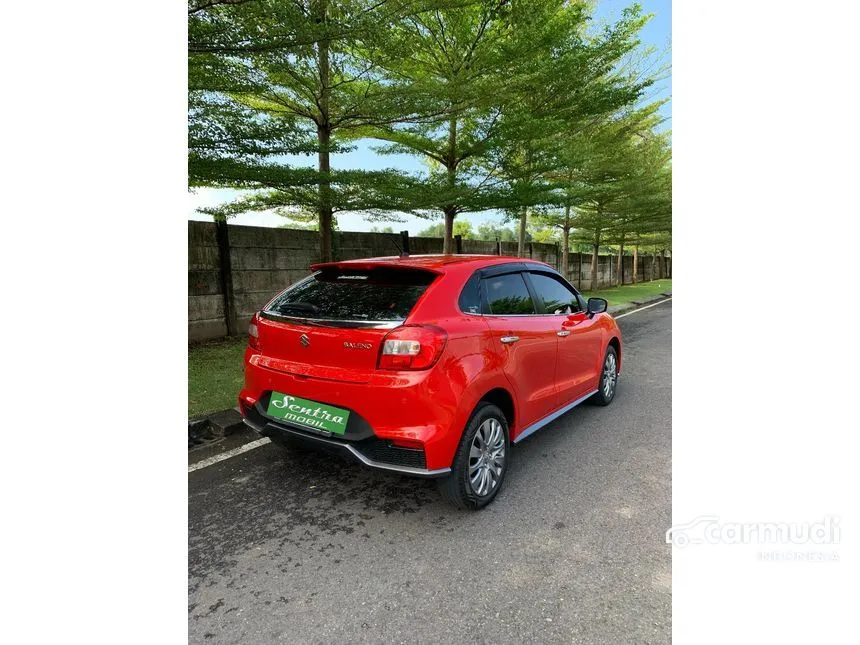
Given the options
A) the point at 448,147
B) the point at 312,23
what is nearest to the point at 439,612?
the point at 312,23

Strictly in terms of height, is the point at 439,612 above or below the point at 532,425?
below

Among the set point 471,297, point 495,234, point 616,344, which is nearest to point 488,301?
point 471,297

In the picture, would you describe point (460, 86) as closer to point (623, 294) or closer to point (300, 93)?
point (300, 93)

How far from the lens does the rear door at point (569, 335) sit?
3578 mm

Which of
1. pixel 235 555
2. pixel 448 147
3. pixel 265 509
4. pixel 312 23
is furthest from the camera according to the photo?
pixel 448 147

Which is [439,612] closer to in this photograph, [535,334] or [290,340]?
[290,340]

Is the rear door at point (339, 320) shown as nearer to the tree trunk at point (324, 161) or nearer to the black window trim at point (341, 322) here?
the black window trim at point (341, 322)

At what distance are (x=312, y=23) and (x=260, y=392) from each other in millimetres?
3922

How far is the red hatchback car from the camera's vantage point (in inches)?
93.4

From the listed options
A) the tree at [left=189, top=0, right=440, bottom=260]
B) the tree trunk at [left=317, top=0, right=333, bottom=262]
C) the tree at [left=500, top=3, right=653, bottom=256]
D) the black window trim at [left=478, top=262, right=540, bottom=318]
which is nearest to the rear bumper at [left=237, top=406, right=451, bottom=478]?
the black window trim at [left=478, top=262, right=540, bottom=318]

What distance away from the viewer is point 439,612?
187 centimetres

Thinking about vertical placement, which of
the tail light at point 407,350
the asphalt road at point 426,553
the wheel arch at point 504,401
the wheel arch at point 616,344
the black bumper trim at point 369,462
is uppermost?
the tail light at point 407,350

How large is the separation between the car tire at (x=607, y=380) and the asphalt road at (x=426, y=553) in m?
1.04

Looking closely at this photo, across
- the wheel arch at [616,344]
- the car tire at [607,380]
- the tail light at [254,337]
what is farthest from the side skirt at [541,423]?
the tail light at [254,337]
